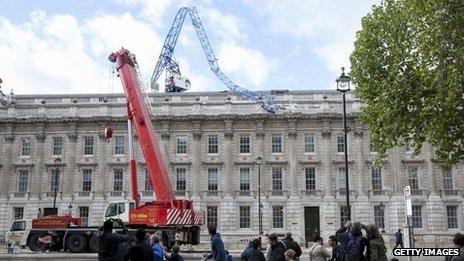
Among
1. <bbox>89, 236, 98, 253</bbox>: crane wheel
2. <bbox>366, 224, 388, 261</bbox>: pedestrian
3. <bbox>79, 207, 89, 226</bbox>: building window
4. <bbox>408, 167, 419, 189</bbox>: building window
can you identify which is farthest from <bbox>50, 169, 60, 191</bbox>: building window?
<bbox>366, 224, 388, 261</bbox>: pedestrian

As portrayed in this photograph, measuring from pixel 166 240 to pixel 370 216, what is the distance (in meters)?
28.4

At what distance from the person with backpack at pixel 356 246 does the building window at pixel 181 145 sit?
4032 centimetres

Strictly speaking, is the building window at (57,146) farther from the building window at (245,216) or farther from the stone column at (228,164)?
the building window at (245,216)

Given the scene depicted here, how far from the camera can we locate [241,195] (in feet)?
162

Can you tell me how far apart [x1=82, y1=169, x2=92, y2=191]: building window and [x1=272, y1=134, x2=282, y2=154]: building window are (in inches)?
700

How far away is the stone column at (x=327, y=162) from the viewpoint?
49.0 meters

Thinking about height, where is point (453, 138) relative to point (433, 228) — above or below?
above

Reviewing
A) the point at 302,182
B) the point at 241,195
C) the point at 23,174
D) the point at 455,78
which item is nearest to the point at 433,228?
the point at 302,182

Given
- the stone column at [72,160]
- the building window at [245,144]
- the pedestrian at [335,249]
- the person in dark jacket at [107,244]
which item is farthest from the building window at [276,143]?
the person in dark jacket at [107,244]

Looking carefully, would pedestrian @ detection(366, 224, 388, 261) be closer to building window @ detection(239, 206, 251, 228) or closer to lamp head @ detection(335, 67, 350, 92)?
lamp head @ detection(335, 67, 350, 92)

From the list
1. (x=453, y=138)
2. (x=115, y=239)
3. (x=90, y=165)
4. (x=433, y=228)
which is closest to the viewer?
(x=115, y=239)

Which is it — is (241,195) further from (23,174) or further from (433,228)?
(23,174)

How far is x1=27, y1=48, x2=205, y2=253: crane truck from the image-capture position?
82.5 ft

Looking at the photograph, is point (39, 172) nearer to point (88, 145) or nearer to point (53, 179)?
point (53, 179)
